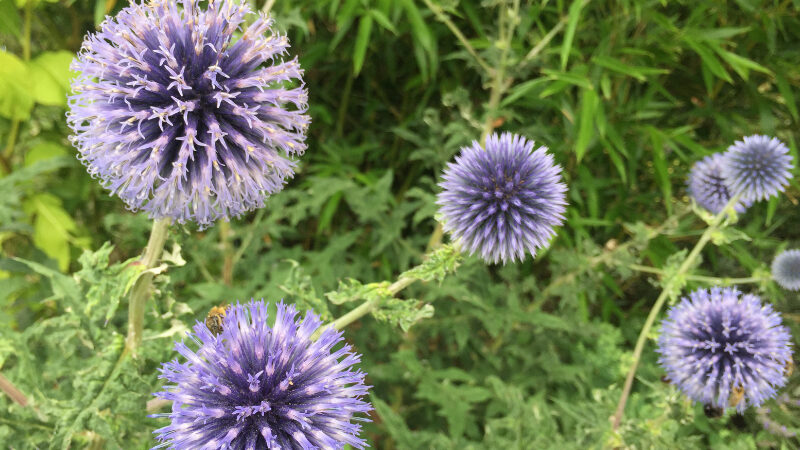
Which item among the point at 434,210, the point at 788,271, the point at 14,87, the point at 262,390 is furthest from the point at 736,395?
the point at 14,87

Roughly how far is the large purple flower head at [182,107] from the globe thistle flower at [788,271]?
1603 mm

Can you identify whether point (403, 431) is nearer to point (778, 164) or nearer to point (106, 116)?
point (106, 116)

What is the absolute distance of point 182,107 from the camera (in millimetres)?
933

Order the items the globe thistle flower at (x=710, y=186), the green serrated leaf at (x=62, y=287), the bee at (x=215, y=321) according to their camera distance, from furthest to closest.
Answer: the globe thistle flower at (x=710, y=186) → the green serrated leaf at (x=62, y=287) → the bee at (x=215, y=321)

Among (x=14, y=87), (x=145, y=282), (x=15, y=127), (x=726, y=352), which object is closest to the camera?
(x=145, y=282)

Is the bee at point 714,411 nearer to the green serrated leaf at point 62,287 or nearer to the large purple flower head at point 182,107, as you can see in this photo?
the large purple flower head at point 182,107

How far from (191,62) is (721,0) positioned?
6.47 feet

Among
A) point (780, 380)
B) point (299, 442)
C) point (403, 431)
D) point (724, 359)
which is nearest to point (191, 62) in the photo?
point (299, 442)

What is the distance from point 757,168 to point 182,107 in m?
1.67

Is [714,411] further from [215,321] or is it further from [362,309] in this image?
[215,321]

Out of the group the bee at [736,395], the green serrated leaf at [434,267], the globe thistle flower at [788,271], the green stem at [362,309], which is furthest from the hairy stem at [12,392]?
the globe thistle flower at [788,271]

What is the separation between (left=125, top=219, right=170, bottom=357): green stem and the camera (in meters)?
0.99

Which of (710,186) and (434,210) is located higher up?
(710,186)

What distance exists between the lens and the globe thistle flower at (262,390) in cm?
80
